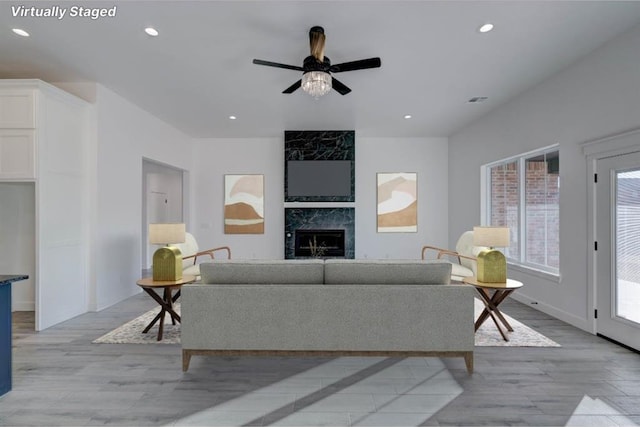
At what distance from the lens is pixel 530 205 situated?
4645mm

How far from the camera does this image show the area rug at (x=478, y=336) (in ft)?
9.94

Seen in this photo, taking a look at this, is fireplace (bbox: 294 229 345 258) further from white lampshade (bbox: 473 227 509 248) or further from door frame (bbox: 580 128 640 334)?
door frame (bbox: 580 128 640 334)

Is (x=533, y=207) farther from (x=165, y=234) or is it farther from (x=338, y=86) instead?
(x=165, y=234)

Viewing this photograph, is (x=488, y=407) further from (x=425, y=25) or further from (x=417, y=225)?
(x=417, y=225)

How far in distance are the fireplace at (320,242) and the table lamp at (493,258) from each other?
3.74 metres

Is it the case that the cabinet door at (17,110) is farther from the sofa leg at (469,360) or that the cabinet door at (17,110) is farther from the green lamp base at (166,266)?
the sofa leg at (469,360)

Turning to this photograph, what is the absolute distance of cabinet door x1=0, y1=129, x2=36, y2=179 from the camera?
3.37 metres

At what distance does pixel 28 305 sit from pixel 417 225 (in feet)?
22.2

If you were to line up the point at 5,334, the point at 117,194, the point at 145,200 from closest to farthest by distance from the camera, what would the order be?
the point at 5,334, the point at 117,194, the point at 145,200

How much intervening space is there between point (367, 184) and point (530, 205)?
3244mm

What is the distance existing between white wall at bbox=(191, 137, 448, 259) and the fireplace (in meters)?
0.53

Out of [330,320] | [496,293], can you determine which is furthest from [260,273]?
[496,293]

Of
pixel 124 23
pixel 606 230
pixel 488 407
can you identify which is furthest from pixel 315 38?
pixel 606 230

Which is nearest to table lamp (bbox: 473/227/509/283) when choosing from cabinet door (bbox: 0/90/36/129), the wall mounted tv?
the wall mounted tv
